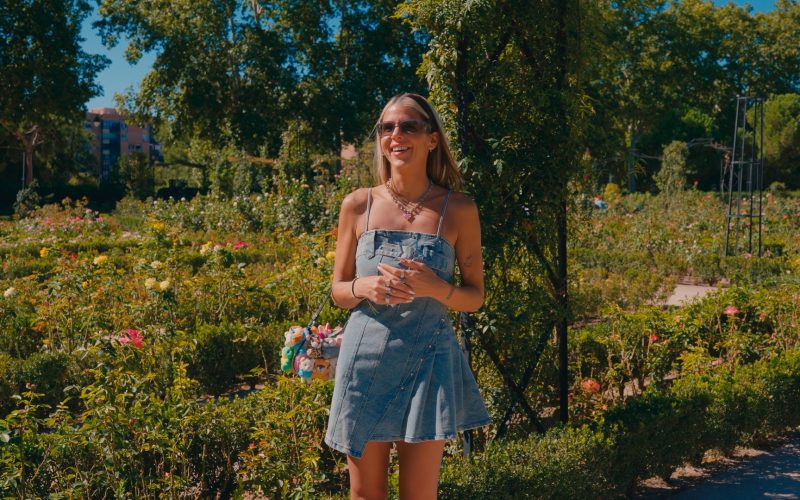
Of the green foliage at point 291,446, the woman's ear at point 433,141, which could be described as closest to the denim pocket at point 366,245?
the woman's ear at point 433,141

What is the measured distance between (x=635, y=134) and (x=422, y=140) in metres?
40.7

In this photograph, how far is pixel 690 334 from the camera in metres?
5.63

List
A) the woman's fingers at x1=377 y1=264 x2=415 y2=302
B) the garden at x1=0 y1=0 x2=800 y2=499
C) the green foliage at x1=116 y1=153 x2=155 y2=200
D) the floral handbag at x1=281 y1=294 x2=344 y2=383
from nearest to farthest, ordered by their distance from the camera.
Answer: the woman's fingers at x1=377 y1=264 x2=415 y2=302 < the garden at x1=0 y1=0 x2=800 y2=499 < the floral handbag at x1=281 y1=294 x2=344 y2=383 < the green foliage at x1=116 y1=153 x2=155 y2=200

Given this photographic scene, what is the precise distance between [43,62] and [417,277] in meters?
28.7

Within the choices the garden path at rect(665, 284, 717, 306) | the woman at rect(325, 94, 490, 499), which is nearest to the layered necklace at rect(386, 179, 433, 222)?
the woman at rect(325, 94, 490, 499)

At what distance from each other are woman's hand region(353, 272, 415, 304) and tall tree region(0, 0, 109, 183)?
1113 inches

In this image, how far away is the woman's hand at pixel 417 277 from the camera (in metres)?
1.94

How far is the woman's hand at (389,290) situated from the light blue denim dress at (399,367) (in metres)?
0.11

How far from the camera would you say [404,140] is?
2.10m

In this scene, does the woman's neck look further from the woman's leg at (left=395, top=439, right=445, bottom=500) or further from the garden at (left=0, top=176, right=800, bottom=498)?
the garden at (left=0, top=176, right=800, bottom=498)

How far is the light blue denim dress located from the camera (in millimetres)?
2004

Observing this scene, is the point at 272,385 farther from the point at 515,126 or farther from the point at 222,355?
the point at 515,126

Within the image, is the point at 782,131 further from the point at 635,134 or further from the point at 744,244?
the point at 744,244

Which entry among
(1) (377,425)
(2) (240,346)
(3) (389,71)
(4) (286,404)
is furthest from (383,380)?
(3) (389,71)
